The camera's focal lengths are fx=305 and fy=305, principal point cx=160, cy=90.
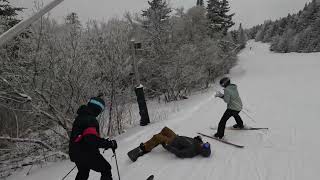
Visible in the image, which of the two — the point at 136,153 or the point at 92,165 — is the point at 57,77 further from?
the point at 92,165

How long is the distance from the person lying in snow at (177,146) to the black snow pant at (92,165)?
188 centimetres

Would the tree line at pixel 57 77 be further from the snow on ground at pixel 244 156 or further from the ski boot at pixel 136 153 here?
the ski boot at pixel 136 153

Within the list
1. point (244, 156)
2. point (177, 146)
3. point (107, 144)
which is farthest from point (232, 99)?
point (107, 144)

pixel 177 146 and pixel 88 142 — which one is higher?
pixel 88 142

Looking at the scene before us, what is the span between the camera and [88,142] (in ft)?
16.3

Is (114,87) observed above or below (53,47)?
below

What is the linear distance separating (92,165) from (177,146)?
2.57 meters

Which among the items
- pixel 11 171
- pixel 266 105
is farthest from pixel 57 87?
pixel 266 105

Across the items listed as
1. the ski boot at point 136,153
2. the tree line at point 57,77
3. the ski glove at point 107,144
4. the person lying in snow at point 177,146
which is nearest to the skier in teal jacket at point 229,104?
the person lying in snow at point 177,146

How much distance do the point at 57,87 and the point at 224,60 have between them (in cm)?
3111

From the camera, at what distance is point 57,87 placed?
12.0 meters

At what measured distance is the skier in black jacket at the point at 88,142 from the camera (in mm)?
5029

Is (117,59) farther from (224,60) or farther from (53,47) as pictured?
(224,60)

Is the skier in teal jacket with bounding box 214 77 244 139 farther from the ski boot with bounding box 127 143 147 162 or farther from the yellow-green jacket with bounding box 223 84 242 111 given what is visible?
the ski boot with bounding box 127 143 147 162
